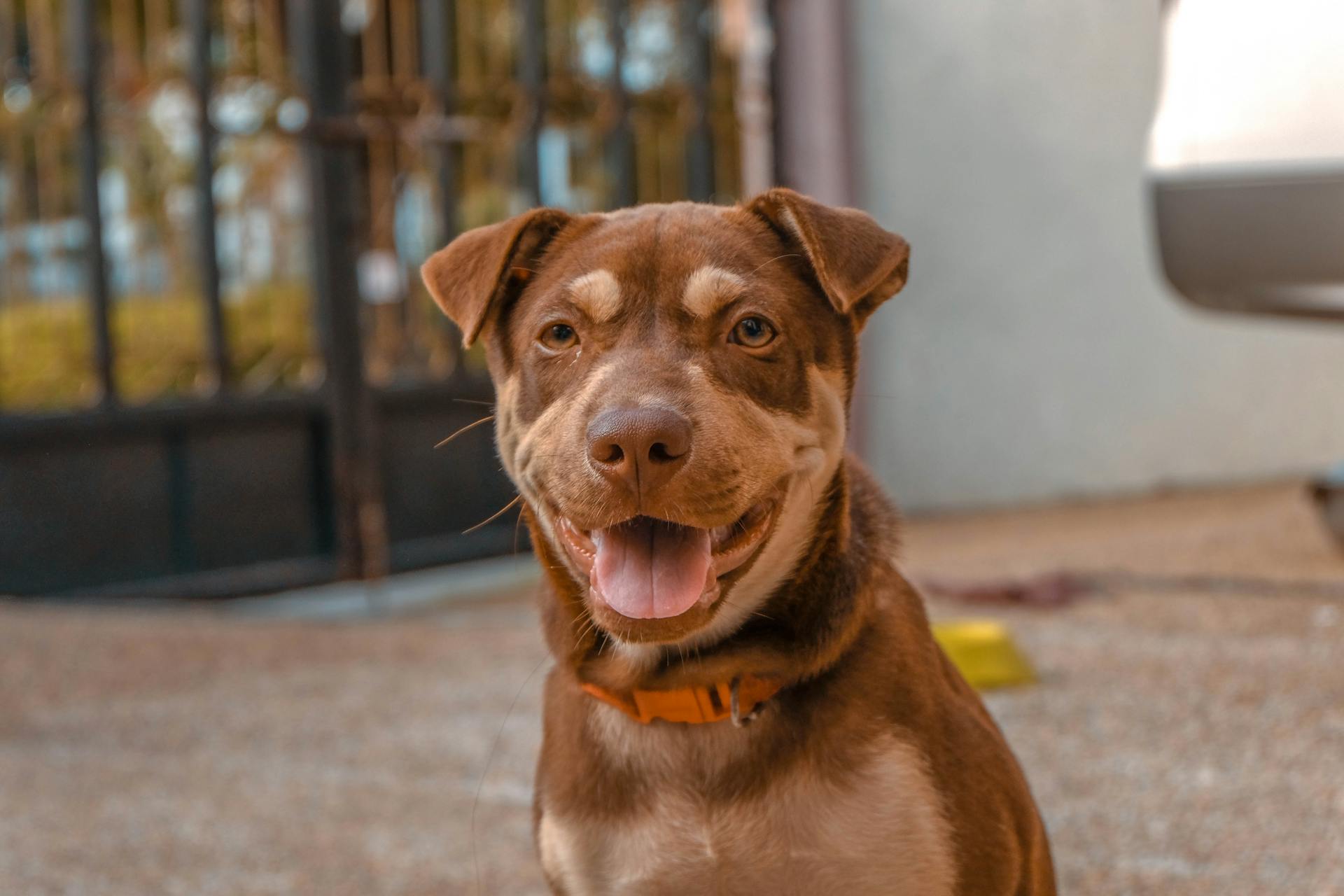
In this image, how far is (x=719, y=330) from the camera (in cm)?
238

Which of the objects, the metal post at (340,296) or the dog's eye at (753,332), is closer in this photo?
the dog's eye at (753,332)

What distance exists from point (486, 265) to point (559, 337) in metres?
0.18

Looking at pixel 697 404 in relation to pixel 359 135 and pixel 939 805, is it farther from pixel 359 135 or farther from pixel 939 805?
pixel 359 135

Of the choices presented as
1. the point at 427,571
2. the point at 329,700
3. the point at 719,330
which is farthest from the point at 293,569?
the point at 719,330

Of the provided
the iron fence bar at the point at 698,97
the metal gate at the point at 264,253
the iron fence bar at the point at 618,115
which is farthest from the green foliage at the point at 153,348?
the iron fence bar at the point at 698,97

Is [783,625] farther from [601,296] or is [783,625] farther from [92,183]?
[92,183]

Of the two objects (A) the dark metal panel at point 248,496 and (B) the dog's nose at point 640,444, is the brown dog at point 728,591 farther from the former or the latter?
(A) the dark metal panel at point 248,496

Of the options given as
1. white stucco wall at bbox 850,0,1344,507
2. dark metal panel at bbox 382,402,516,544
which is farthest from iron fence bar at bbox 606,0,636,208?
white stucco wall at bbox 850,0,1344,507

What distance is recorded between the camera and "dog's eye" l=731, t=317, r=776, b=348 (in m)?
2.39

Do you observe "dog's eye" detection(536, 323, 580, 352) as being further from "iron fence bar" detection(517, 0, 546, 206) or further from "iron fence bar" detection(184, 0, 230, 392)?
"iron fence bar" detection(517, 0, 546, 206)

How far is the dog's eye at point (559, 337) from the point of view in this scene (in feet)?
8.07

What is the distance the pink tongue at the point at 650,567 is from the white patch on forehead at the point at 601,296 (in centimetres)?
33

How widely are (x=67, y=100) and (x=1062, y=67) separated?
16.6 feet

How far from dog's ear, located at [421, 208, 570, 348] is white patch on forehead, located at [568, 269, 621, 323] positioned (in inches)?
6.4
